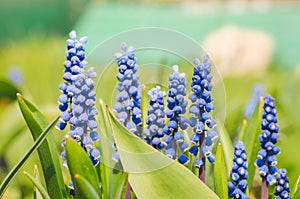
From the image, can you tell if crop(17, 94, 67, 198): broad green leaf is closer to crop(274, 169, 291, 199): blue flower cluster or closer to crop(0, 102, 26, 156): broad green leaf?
crop(274, 169, 291, 199): blue flower cluster

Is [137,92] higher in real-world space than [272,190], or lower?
higher

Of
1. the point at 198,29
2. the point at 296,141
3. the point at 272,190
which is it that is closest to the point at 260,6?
the point at 198,29

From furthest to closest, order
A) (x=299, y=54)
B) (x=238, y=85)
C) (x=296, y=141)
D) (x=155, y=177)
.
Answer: (x=299, y=54)
(x=238, y=85)
(x=296, y=141)
(x=155, y=177)

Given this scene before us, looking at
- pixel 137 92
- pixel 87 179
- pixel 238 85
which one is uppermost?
pixel 238 85

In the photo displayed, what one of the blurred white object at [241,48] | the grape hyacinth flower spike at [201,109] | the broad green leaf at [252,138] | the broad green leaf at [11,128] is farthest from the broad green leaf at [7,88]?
the blurred white object at [241,48]

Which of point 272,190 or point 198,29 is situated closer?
point 272,190

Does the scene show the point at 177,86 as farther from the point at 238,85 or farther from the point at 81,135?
the point at 238,85

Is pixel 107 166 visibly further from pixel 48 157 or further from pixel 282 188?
pixel 282 188

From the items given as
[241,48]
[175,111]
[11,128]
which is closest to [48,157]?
[175,111]
